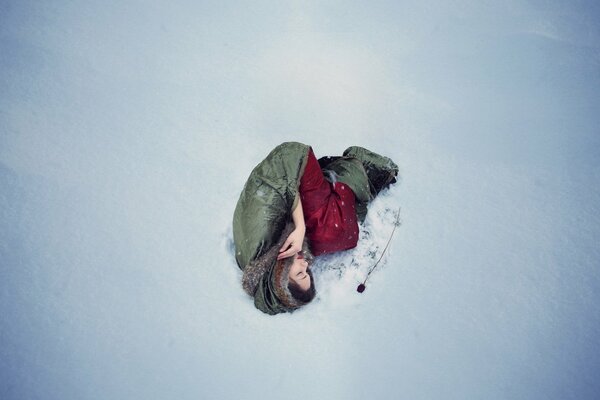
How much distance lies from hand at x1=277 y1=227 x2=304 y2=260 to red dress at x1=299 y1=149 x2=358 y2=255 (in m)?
0.12

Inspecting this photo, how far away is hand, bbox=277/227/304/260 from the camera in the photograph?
2.95ft

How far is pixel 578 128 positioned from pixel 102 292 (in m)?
2.16

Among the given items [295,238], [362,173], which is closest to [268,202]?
[295,238]

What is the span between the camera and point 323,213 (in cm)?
103

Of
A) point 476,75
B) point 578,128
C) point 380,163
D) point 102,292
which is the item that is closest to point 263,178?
point 380,163

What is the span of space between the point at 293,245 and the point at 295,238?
0.02 meters

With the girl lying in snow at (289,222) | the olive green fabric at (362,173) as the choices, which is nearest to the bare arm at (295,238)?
the girl lying in snow at (289,222)

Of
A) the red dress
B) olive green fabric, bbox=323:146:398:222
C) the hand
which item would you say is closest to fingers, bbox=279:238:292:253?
the hand

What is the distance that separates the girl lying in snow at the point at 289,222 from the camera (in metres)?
0.94

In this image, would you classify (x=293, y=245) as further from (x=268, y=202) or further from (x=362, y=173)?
(x=362, y=173)

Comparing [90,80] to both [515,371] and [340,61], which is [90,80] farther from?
[515,371]

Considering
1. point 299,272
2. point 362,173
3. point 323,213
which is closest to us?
point 299,272

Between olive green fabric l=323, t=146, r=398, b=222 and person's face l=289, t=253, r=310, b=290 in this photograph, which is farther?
olive green fabric l=323, t=146, r=398, b=222

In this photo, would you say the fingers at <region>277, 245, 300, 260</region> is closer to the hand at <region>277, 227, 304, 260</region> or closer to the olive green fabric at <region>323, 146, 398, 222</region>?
the hand at <region>277, 227, 304, 260</region>
